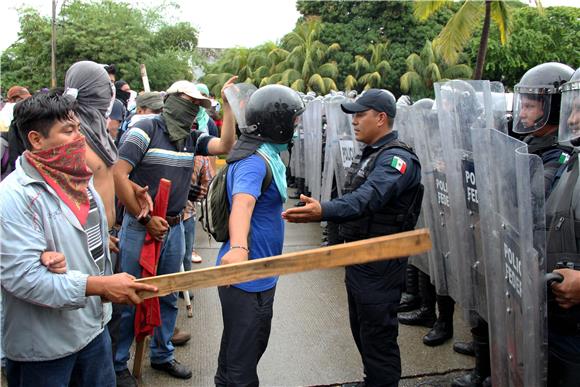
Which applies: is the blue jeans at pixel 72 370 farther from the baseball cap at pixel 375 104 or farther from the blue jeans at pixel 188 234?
the blue jeans at pixel 188 234

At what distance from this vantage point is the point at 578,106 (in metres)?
2.35

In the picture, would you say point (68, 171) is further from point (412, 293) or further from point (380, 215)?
point (412, 293)

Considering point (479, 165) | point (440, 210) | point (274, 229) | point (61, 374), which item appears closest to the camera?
point (61, 374)

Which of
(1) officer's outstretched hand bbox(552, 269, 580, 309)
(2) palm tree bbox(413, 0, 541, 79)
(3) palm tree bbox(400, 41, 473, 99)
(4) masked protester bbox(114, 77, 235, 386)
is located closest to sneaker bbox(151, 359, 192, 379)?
(4) masked protester bbox(114, 77, 235, 386)

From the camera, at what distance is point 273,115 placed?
254cm

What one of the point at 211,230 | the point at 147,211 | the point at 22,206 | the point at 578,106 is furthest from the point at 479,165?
the point at 22,206

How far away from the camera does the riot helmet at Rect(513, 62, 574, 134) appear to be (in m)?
2.97

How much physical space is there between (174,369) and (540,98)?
2.86 meters

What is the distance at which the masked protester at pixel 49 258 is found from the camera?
188 centimetres

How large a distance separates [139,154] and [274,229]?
1201 millimetres

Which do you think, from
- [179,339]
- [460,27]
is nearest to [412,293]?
[179,339]

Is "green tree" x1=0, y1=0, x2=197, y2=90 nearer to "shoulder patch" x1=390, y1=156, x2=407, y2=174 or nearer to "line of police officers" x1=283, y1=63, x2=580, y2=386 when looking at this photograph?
"line of police officers" x1=283, y1=63, x2=580, y2=386

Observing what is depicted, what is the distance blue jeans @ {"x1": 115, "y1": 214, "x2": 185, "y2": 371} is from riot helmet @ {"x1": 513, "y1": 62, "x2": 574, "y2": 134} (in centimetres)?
230

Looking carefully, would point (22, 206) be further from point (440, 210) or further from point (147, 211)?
point (440, 210)
